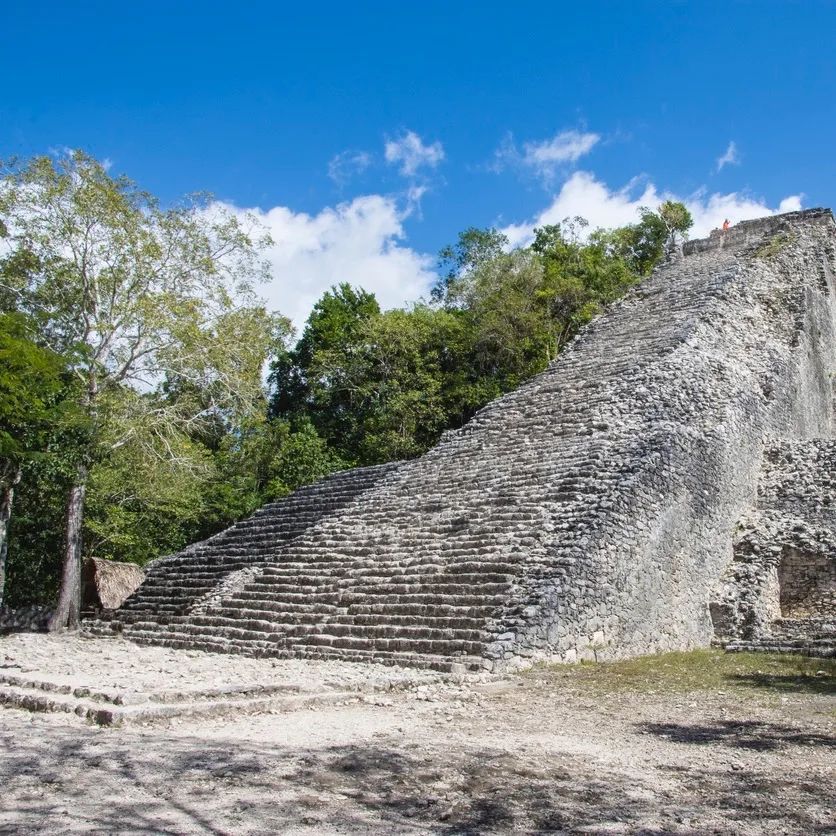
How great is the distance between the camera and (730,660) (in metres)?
8.66

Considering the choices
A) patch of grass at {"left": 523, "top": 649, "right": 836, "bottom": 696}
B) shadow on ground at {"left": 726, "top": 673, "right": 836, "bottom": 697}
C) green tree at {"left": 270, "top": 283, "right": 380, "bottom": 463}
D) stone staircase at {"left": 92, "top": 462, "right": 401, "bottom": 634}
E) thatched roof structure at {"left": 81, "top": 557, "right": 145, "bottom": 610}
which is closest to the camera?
shadow on ground at {"left": 726, "top": 673, "right": 836, "bottom": 697}

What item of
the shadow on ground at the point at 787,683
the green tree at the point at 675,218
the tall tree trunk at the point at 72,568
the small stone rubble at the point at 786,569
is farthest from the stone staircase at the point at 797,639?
the green tree at the point at 675,218

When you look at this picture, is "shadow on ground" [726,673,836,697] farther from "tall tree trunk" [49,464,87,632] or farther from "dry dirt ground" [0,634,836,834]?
"tall tree trunk" [49,464,87,632]

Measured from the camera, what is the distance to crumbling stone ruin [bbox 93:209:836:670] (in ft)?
28.9

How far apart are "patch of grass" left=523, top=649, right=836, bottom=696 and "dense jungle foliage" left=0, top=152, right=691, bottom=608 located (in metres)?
7.02

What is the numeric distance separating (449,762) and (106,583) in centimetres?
1158

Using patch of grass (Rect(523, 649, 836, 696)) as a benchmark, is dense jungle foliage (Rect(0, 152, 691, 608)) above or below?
above

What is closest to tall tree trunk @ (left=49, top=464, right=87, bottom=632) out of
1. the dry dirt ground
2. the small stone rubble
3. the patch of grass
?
the dry dirt ground

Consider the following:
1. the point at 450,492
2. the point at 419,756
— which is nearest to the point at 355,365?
the point at 450,492

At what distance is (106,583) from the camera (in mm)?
14430

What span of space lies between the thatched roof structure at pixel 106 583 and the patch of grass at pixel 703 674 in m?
9.35

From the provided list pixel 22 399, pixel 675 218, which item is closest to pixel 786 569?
pixel 22 399

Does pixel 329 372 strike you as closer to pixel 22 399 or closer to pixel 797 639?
pixel 22 399

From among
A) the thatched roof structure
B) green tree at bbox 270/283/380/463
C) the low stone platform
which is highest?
green tree at bbox 270/283/380/463
